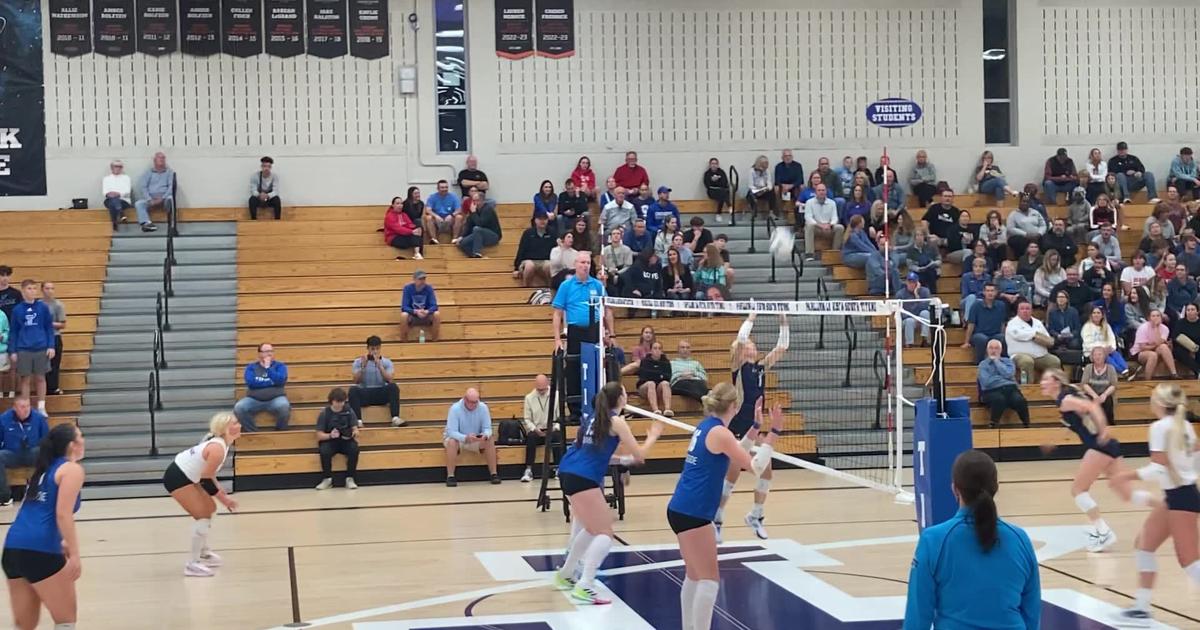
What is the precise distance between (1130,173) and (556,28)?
38.3 ft

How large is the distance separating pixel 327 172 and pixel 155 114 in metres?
3.26

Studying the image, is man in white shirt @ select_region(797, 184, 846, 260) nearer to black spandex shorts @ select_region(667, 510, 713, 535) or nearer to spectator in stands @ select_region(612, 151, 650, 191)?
spectator in stands @ select_region(612, 151, 650, 191)

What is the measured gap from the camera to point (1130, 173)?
27641 mm

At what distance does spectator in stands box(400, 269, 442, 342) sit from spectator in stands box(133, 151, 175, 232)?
5590 mm

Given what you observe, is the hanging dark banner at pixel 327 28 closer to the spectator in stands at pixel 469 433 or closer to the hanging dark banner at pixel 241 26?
the hanging dark banner at pixel 241 26

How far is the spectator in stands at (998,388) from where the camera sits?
20.6 meters

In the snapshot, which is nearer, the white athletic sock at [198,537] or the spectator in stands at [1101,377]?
the white athletic sock at [198,537]

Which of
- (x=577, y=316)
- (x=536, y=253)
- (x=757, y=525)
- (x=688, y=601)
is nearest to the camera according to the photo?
(x=688, y=601)

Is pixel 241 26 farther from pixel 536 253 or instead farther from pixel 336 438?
pixel 336 438

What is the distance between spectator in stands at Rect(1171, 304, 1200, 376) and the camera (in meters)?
22.1

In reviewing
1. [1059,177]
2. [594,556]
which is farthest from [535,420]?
[1059,177]

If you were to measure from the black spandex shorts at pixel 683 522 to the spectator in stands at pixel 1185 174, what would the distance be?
21585 mm

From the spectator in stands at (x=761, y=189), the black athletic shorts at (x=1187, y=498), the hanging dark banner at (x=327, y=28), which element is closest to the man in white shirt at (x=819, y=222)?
the spectator in stands at (x=761, y=189)

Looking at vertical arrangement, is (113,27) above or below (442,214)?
above
